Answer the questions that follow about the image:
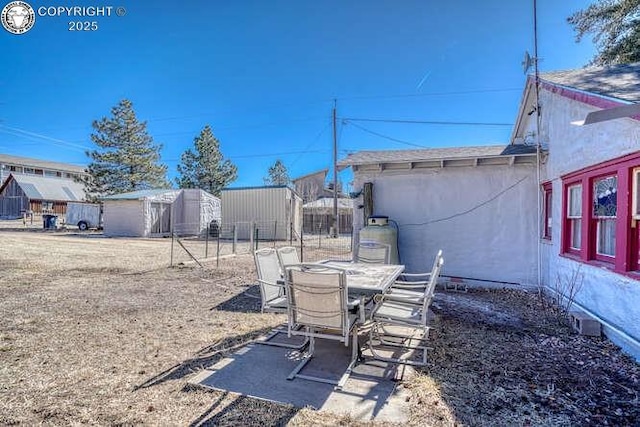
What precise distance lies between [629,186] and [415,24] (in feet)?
27.0

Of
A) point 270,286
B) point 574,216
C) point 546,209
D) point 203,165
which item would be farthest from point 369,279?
point 203,165

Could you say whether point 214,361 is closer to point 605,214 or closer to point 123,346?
point 123,346

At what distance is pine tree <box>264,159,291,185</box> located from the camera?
4822cm

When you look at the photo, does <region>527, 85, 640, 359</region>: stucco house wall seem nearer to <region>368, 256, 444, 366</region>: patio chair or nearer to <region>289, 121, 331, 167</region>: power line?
<region>368, 256, 444, 366</region>: patio chair

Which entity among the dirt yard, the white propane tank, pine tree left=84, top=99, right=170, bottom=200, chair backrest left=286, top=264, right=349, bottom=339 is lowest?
the dirt yard

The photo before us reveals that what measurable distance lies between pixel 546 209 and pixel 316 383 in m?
6.31

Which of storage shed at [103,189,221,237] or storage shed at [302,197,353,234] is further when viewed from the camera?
storage shed at [302,197,353,234]

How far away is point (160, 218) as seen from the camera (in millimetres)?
21859

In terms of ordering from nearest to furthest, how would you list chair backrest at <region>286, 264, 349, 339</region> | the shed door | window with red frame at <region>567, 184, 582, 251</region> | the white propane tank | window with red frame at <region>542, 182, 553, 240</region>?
1. chair backrest at <region>286, 264, 349, 339</region>
2. window with red frame at <region>567, 184, 582, 251</region>
3. window with red frame at <region>542, 182, 553, 240</region>
4. the white propane tank
5. the shed door

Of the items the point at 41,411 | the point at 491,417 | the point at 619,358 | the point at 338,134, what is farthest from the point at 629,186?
the point at 338,134

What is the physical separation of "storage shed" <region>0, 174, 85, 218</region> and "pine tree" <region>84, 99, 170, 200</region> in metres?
9.81

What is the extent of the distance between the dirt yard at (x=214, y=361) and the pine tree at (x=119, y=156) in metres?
25.1

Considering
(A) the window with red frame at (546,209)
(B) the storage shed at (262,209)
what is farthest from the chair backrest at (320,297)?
(B) the storage shed at (262,209)

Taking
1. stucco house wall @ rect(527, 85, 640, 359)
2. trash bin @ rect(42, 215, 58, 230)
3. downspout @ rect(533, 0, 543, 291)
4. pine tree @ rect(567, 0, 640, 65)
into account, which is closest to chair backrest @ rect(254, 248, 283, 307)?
stucco house wall @ rect(527, 85, 640, 359)
